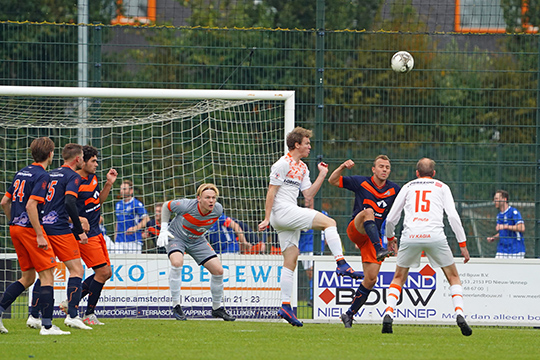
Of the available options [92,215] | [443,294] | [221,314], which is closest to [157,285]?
[221,314]

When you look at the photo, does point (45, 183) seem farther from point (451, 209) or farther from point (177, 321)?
point (451, 209)

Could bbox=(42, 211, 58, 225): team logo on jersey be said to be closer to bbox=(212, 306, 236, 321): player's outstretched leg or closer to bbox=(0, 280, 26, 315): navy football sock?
bbox=(0, 280, 26, 315): navy football sock

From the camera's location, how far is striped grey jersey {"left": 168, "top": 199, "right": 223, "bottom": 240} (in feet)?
32.8

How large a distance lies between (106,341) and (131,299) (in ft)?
11.9

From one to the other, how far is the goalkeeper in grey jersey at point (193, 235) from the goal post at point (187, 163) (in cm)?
107

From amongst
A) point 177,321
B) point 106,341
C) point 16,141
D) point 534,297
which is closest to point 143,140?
point 16,141

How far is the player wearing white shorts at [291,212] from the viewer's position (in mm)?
9078

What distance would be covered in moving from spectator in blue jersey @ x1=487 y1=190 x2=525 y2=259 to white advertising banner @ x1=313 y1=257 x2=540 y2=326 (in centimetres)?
24

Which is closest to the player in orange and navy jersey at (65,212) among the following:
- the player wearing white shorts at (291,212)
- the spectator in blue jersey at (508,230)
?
the player wearing white shorts at (291,212)

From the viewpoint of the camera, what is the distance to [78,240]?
29.6ft

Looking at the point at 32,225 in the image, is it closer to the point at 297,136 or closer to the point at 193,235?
the point at 193,235

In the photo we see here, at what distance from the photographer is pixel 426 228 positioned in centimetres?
855

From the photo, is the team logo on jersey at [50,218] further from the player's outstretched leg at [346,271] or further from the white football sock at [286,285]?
the player's outstretched leg at [346,271]

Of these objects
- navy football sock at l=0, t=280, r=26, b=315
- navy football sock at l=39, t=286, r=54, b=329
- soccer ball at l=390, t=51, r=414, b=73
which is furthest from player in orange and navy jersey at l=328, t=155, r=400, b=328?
navy football sock at l=0, t=280, r=26, b=315
